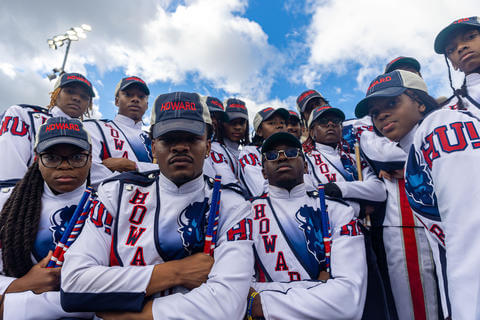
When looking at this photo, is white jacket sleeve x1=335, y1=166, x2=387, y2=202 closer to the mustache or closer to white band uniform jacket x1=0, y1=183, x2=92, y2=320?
the mustache

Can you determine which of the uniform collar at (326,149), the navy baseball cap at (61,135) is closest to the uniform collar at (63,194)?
the navy baseball cap at (61,135)

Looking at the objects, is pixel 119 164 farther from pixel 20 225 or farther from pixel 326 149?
pixel 326 149

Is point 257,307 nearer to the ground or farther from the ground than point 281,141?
nearer to the ground

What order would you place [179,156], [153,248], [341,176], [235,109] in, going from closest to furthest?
[153,248]
[179,156]
[341,176]
[235,109]

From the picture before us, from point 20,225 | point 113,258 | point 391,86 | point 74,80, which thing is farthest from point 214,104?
point 113,258

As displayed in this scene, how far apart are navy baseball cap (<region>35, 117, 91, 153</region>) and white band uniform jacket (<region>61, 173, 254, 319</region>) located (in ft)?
2.68

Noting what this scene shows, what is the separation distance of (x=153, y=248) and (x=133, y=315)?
0.48 meters

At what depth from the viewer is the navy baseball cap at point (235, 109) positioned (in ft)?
18.3

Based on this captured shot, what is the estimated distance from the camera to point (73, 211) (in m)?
2.89

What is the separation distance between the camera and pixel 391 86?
301 cm

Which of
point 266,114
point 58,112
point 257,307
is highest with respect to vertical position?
point 266,114

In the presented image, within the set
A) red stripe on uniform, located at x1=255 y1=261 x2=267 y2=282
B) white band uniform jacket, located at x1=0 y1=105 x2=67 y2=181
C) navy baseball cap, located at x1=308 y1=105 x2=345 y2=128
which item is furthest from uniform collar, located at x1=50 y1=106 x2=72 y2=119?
navy baseball cap, located at x1=308 y1=105 x2=345 y2=128

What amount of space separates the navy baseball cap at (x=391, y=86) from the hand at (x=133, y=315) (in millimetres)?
2751

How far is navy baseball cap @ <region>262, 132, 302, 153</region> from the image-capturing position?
3387 millimetres
